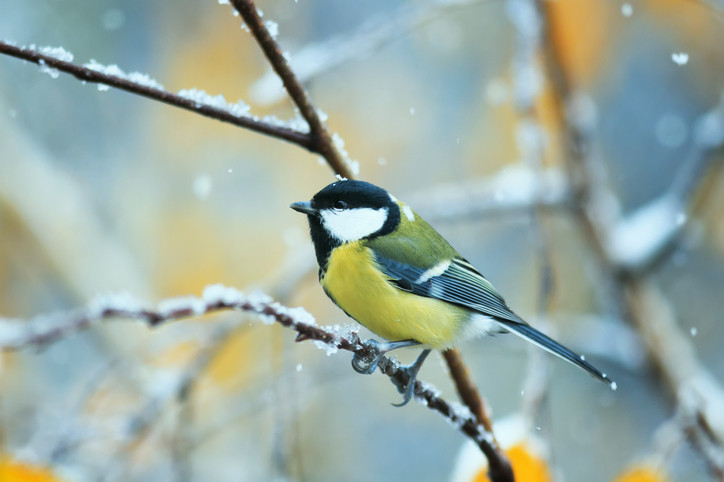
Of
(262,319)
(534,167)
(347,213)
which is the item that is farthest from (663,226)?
(262,319)

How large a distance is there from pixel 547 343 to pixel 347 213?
1.11ft

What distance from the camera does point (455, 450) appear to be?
3.51 meters

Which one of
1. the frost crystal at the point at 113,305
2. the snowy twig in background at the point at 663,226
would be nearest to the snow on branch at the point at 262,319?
the frost crystal at the point at 113,305

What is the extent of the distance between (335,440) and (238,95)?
5.85 ft

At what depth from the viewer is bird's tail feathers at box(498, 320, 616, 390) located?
0.90m

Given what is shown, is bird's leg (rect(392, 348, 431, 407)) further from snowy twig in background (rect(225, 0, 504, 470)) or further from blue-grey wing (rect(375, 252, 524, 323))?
blue-grey wing (rect(375, 252, 524, 323))

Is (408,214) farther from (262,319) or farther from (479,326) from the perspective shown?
(262,319)

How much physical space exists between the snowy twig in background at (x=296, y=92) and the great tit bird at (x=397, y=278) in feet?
0.12

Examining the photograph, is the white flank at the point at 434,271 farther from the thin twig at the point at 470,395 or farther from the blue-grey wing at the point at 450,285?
the thin twig at the point at 470,395

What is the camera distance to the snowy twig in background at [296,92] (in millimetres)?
751

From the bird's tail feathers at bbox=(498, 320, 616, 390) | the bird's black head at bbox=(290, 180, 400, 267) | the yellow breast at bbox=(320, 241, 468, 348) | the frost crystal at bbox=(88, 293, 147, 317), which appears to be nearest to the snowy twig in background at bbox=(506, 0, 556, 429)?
the bird's tail feathers at bbox=(498, 320, 616, 390)

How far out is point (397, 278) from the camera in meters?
1.11

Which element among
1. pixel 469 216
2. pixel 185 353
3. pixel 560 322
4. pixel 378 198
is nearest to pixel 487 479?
pixel 378 198

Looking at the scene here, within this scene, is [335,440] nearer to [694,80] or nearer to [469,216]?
[469,216]
